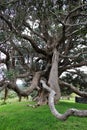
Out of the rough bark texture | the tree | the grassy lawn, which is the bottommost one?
the grassy lawn

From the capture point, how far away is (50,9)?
7.66 meters

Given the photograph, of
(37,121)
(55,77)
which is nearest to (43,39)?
(55,77)

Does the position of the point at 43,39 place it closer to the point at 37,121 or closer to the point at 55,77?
the point at 55,77

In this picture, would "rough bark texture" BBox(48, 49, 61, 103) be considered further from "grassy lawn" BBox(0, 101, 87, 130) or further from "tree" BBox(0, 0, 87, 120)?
"grassy lawn" BBox(0, 101, 87, 130)

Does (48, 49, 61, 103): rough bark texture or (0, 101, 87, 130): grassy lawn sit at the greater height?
(48, 49, 61, 103): rough bark texture

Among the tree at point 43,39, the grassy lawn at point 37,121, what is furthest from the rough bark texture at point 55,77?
the grassy lawn at point 37,121

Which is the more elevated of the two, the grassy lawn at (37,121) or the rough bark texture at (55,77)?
the rough bark texture at (55,77)

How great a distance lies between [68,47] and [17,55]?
2.07 metres

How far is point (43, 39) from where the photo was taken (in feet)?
37.6

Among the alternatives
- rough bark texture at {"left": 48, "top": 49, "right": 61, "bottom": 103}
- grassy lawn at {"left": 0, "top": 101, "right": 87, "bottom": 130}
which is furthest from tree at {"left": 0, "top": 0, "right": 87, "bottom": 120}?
grassy lawn at {"left": 0, "top": 101, "right": 87, "bottom": 130}

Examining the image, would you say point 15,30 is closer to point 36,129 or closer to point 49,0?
point 49,0

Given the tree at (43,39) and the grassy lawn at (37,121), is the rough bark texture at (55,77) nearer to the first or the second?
the tree at (43,39)

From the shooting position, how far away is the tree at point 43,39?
766 cm

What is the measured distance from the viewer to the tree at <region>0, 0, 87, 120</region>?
25.1 ft
